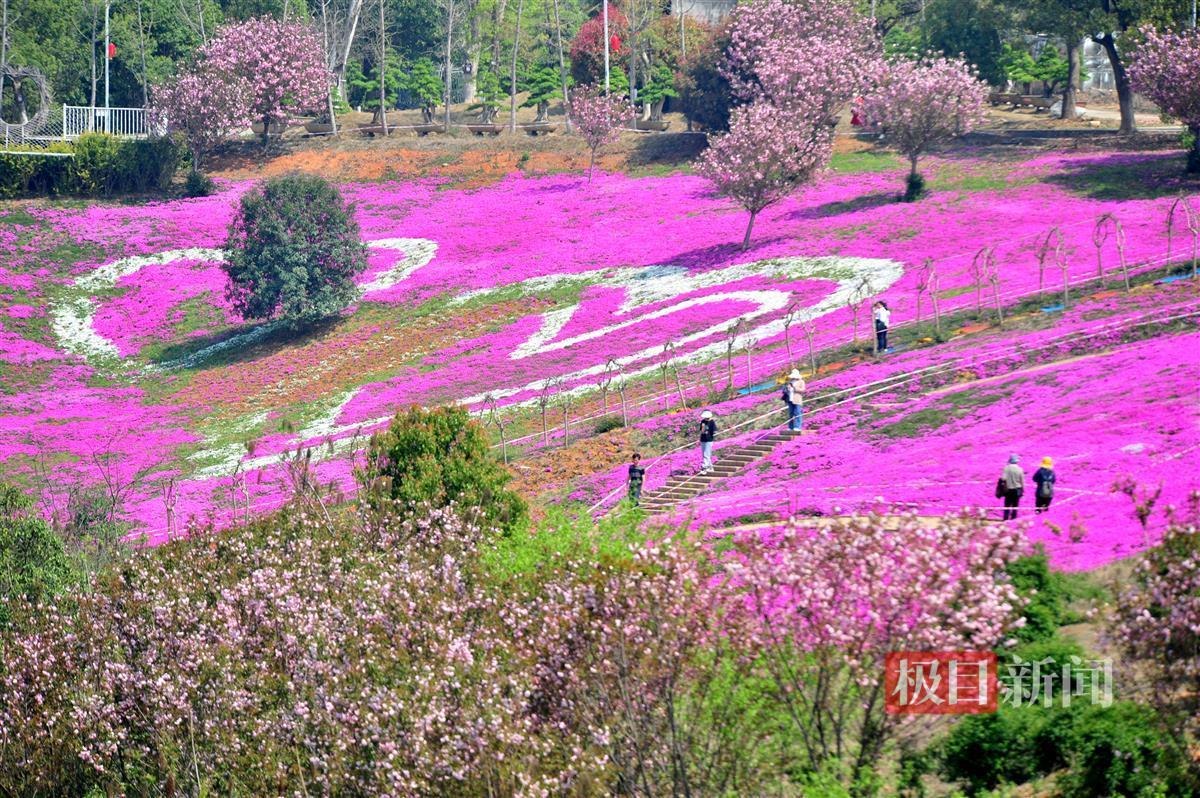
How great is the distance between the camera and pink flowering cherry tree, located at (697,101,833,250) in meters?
68.4

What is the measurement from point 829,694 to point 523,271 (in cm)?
5421

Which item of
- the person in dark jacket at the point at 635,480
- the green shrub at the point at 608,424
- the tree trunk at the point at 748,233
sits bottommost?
the green shrub at the point at 608,424

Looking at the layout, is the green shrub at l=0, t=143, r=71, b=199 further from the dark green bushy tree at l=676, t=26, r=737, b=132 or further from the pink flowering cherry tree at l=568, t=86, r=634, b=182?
the dark green bushy tree at l=676, t=26, r=737, b=132

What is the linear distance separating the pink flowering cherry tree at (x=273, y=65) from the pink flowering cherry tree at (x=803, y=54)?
28.4m

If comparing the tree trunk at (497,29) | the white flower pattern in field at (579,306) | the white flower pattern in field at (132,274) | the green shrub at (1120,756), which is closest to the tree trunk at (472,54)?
the tree trunk at (497,29)

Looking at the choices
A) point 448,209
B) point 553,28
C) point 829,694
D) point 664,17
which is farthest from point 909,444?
point 553,28

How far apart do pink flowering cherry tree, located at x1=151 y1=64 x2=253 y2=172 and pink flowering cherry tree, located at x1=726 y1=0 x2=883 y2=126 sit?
31.6 meters

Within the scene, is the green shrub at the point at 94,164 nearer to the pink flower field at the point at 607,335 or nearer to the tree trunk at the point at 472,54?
the pink flower field at the point at 607,335

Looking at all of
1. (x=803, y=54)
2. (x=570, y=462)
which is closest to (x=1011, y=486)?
(x=570, y=462)

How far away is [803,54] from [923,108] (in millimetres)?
14552

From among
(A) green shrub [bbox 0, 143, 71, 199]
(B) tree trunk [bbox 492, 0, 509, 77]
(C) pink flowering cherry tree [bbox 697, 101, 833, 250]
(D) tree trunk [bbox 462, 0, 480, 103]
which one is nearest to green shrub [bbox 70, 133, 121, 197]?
(A) green shrub [bbox 0, 143, 71, 199]

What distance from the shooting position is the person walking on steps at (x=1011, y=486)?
2903cm

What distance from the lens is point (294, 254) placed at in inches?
2753

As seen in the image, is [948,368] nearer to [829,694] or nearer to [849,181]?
[829,694]
